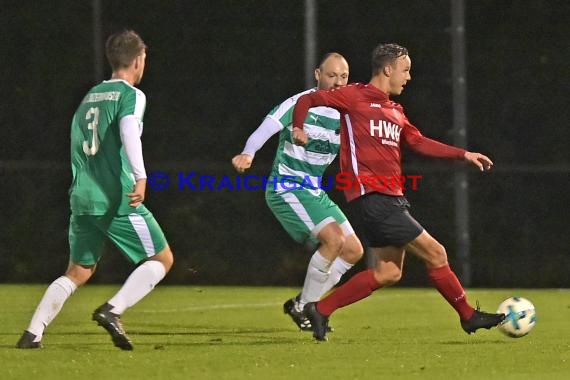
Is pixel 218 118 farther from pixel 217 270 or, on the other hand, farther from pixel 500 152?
pixel 500 152

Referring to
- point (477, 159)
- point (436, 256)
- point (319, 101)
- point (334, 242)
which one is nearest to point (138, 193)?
point (319, 101)

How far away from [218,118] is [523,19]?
3.23m

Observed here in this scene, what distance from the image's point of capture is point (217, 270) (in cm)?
1485

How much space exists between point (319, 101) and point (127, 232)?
1.31 meters

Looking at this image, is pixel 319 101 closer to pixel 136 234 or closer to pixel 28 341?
pixel 136 234

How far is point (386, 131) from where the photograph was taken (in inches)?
331

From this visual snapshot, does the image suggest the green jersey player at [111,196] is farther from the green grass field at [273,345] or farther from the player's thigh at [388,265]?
the player's thigh at [388,265]

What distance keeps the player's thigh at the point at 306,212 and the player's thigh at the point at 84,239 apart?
2.03 m

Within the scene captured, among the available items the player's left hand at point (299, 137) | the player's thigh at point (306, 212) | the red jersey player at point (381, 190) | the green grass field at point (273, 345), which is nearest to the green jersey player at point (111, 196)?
the green grass field at point (273, 345)

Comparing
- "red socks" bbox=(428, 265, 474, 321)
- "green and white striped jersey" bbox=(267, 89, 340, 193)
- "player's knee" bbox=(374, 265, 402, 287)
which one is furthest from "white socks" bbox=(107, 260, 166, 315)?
"green and white striped jersey" bbox=(267, 89, 340, 193)

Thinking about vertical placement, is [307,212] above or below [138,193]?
below

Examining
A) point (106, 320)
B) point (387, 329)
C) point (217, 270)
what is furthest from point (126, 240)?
point (217, 270)

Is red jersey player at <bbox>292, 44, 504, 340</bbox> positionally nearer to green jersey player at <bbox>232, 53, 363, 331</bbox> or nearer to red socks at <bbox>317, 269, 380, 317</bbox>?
red socks at <bbox>317, 269, 380, 317</bbox>

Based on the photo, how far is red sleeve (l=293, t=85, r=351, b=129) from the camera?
8277 millimetres
